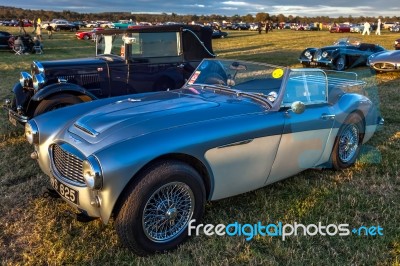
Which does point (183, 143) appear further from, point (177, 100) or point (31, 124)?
point (31, 124)

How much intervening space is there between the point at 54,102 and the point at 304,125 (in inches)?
155

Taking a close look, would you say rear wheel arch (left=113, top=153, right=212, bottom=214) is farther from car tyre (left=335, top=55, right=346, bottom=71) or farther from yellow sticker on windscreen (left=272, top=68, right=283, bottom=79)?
car tyre (left=335, top=55, right=346, bottom=71)

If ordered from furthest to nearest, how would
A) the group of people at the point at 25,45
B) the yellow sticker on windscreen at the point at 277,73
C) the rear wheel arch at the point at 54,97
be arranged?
the group of people at the point at 25,45 < the rear wheel arch at the point at 54,97 < the yellow sticker on windscreen at the point at 277,73

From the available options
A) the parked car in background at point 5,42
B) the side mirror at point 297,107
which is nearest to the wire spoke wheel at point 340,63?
the side mirror at point 297,107

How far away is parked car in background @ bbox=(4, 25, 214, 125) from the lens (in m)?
6.06

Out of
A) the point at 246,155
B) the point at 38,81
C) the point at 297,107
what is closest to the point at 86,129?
the point at 246,155

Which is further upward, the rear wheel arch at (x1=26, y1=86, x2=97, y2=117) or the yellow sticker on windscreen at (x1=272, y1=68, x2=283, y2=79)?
the yellow sticker on windscreen at (x1=272, y1=68, x2=283, y2=79)

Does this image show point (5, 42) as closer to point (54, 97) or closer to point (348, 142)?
point (54, 97)

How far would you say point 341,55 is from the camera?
1375 cm

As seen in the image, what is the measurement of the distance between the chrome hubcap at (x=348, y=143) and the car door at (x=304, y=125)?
54 cm

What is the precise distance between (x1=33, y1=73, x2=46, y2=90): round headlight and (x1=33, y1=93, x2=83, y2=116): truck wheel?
48 centimetres

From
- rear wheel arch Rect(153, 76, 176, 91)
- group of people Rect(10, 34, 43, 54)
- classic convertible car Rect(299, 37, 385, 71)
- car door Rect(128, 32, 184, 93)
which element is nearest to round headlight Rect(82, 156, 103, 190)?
car door Rect(128, 32, 184, 93)

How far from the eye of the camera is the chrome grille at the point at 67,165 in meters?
2.95

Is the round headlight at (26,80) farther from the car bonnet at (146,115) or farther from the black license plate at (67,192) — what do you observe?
the black license plate at (67,192)
